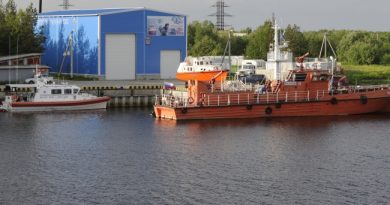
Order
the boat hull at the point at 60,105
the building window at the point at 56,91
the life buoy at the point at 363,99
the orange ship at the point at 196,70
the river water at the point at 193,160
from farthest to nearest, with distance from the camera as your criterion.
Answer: the orange ship at the point at 196,70
the building window at the point at 56,91
the boat hull at the point at 60,105
the life buoy at the point at 363,99
the river water at the point at 193,160

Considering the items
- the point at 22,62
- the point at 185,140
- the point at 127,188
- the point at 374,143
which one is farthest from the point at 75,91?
the point at 127,188

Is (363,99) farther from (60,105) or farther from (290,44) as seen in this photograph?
(290,44)

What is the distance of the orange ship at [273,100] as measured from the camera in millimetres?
53344

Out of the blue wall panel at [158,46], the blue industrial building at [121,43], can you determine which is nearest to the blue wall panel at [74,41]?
the blue industrial building at [121,43]

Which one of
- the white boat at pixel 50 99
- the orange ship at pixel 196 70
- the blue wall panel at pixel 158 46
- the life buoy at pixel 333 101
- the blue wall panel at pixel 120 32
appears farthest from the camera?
the blue wall panel at pixel 158 46

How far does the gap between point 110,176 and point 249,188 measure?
5906 millimetres

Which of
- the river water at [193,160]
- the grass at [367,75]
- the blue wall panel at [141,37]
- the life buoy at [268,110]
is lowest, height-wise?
the river water at [193,160]

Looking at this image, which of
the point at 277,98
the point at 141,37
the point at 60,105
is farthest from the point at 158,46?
the point at 277,98

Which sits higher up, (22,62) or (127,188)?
(22,62)

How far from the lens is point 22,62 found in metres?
69.0

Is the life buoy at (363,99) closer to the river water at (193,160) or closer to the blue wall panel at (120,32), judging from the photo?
the river water at (193,160)

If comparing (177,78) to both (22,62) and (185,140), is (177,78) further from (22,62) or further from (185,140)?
(185,140)

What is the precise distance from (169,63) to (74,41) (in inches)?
323

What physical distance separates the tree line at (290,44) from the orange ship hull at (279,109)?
3660 cm
